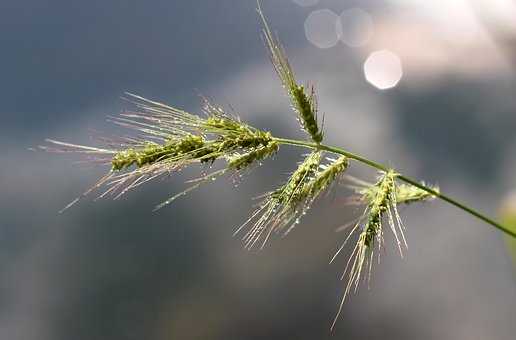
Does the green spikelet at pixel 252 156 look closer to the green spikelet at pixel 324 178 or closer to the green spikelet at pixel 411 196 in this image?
the green spikelet at pixel 324 178

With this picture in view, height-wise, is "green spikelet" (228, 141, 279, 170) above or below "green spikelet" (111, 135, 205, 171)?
below

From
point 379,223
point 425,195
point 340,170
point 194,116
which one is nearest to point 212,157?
point 194,116

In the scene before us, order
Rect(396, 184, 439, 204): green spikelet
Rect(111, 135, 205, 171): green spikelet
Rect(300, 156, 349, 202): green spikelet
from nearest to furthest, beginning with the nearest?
Rect(111, 135, 205, 171): green spikelet, Rect(300, 156, 349, 202): green spikelet, Rect(396, 184, 439, 204): green spikelet

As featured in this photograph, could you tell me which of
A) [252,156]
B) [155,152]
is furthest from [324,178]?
[155,152]

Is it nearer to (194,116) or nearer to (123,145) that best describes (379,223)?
(194,116)

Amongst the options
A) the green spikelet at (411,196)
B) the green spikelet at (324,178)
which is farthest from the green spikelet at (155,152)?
the green spikelet at (411,196)

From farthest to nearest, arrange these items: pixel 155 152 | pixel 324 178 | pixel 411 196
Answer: pixel 411 196, pixel 324 178, pixel 155 152

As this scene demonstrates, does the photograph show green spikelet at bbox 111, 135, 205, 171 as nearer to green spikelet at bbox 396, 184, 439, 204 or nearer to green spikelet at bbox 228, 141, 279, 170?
green spikelet at bbox 228, 141, 279, 170

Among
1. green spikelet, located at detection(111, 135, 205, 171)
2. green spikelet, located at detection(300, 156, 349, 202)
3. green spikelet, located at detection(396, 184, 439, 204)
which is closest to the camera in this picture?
green spikelet, located at detection(111, 135, 205, 171)

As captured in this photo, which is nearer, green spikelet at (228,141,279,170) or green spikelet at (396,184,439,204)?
green spikelet at (228,141,279,170)

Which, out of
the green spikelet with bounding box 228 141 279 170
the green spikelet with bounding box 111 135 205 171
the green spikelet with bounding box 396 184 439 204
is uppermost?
the green spikelet with bounding box 111 135 205 171

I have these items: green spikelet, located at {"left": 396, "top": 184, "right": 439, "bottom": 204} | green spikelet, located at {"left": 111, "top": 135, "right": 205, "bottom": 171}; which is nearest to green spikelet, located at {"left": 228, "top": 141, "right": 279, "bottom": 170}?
green spikelet, located at {"left": 111, "top": 135, "right": 205, "bottom": 171}

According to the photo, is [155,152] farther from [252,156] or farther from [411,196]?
[411,196]

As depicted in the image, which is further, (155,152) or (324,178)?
(324,178)
